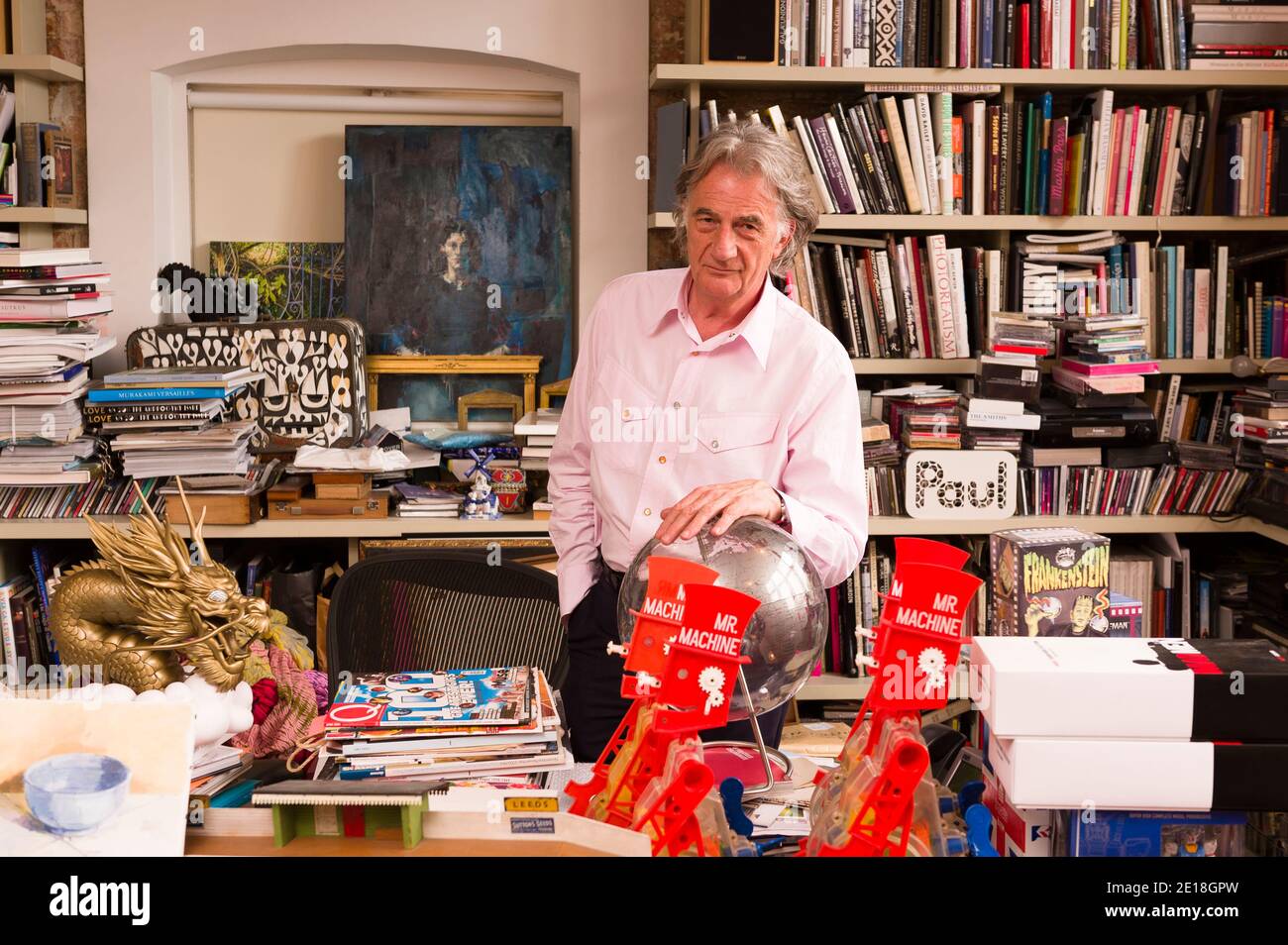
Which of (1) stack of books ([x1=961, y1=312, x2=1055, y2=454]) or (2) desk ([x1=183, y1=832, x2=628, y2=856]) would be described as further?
(1) stack of books ([x1=961, y1=312, x2=1055, y2=454])

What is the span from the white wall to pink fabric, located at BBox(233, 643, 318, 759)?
86.2 inches

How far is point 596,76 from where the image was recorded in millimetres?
3592

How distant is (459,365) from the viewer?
373 cm

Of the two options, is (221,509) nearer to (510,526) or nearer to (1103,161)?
(510,526)

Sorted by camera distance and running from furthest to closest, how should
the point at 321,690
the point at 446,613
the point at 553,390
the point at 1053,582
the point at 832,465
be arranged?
the point at 553,390 → the point at 446,613 → the point at 1053,582 → the point at 321,690 → the point at 832,465

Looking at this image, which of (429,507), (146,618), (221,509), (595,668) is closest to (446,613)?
(595,668)

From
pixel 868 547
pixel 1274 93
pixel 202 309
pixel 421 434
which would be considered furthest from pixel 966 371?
pixel 202 309

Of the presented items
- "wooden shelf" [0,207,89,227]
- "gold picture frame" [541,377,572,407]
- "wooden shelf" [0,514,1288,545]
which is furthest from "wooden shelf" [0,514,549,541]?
"wooden shelf" [0,207,89,227]

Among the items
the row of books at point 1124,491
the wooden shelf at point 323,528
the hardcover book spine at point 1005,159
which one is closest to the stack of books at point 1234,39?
the hardcover book spine at point 1005,159

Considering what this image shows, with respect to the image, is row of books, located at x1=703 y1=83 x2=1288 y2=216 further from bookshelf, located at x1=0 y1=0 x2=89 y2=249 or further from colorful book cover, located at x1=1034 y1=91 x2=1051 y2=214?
bookshelf, located at x1=0 y1=0 x2=89 y2=249

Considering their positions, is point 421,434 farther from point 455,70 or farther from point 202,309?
point 455,70

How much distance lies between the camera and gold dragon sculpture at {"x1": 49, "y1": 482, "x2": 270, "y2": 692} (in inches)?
55.3

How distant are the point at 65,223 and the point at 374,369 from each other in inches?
36.7

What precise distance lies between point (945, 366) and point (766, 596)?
2.31 meters
